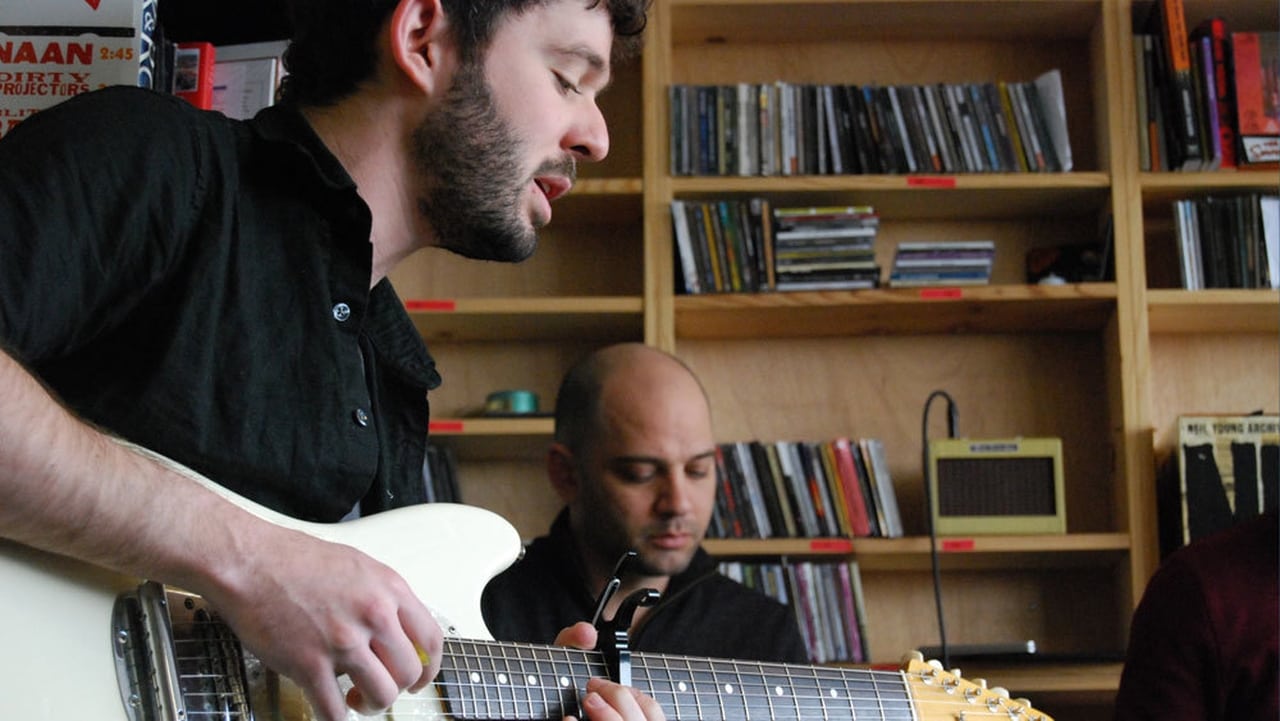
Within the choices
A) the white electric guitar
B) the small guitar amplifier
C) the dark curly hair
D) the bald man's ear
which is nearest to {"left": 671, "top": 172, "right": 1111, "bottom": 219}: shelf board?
the small guitar amplifier

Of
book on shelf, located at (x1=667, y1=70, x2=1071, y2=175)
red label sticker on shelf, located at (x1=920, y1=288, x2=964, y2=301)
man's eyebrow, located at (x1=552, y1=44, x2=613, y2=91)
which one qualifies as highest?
book on shelf, located at (x1=667, y1=70, x2=1071, y2=175)

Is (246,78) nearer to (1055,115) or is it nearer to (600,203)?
(600,203)

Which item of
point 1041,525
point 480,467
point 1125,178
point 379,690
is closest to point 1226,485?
point 1041,525

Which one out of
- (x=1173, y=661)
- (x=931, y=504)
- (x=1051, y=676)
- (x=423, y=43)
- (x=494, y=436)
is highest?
(x=423, y=43)

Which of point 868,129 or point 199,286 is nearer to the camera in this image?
point 199,286

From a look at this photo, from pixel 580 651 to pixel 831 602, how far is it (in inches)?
75.7

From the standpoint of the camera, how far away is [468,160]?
1230 mm

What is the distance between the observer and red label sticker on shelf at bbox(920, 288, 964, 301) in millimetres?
3014

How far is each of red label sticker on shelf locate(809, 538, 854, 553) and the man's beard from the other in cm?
184

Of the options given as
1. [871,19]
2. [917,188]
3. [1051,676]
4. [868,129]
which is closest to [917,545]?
[1051,676]

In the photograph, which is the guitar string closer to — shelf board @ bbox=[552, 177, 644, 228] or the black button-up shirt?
the black button-up shirt

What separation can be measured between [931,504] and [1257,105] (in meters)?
1.13

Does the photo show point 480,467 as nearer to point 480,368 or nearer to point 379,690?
point 480,368

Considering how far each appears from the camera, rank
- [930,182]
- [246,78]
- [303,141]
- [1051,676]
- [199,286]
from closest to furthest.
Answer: [199,286], [303,141], [246,78], [1051,676], [930,182]
